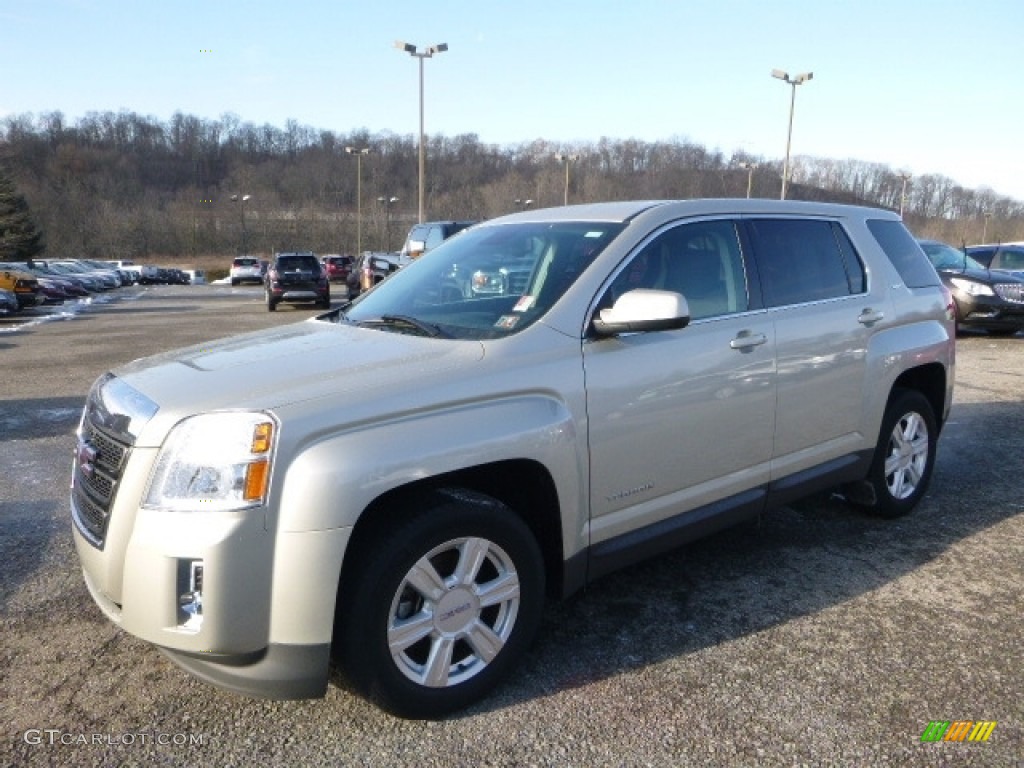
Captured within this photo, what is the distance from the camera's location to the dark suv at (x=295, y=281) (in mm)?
22328

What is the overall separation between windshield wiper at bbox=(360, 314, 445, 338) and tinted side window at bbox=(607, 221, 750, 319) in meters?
0.83

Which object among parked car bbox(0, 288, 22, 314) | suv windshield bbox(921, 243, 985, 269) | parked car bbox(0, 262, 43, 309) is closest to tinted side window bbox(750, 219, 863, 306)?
suv windshield bbox(921, 243, 985, 269)

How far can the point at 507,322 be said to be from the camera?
3.18 m

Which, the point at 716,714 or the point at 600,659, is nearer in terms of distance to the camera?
the point at 716,714

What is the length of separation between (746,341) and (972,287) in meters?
12.2

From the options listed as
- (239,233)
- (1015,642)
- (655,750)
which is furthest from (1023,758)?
(239,233)

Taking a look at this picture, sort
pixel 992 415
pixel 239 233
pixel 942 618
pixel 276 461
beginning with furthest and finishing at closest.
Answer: pixel 239 233
pixel 992 415
pixel 942 618
pixel 276 461

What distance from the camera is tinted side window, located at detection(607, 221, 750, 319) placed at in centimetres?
350

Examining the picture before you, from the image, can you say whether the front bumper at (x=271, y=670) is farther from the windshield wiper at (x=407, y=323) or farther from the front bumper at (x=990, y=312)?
the front bumper at (x=990, y=312)

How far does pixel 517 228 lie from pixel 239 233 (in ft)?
343

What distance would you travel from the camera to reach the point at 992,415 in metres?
7.75

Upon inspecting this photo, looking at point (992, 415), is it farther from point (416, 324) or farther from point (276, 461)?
point (276, 461)

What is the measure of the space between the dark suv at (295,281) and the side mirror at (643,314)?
20376 millimetres

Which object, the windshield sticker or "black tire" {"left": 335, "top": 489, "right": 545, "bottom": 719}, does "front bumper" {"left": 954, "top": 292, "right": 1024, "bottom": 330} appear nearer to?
the windshield sticker
